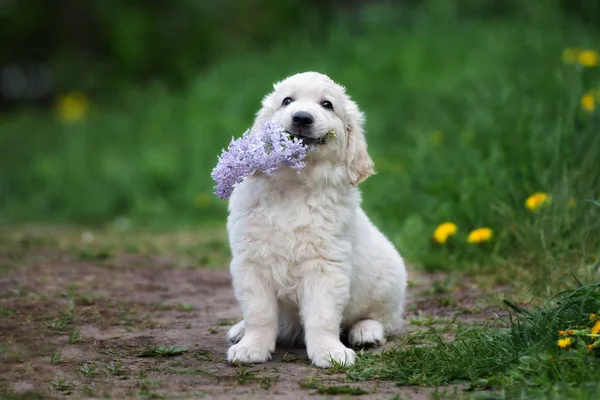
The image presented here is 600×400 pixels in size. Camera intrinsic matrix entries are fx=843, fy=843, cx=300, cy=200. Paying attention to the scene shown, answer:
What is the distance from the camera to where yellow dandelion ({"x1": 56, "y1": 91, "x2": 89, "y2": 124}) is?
13344mm

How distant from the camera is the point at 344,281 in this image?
3738 mm

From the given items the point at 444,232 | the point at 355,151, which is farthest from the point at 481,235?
the point at 355,151

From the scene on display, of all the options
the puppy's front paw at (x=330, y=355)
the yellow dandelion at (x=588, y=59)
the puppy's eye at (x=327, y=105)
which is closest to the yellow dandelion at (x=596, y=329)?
the puppy's front paw at (x=330, y=355)

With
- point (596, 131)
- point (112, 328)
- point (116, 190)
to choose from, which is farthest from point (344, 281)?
point (116, 190)

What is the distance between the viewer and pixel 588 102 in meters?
6.18

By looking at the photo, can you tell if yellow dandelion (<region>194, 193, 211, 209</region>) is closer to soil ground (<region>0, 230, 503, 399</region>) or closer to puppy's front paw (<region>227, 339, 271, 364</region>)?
soil ground (<region>0, 230, 503, 399</region>)

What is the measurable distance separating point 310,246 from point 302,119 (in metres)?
0.57

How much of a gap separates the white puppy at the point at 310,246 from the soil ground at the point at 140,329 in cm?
16

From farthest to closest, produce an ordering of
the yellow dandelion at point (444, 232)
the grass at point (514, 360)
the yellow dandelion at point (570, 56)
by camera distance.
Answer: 1. the yellow dandelion at point (570, 56)
2. the yellow dandelion at point (444, 232)
3. the grass at point (514, 360)

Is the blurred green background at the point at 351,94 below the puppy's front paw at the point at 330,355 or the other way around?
the other way around

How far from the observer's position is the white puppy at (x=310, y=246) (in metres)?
3.72

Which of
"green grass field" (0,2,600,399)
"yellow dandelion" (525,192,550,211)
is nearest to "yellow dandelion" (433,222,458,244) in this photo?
"green grass field" (0,2,600,399)

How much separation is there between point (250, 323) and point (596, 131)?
3.11m

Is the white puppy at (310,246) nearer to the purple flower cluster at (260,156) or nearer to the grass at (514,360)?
the purple flower cluster at (260,156)
